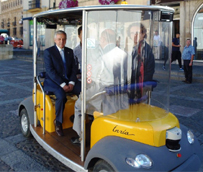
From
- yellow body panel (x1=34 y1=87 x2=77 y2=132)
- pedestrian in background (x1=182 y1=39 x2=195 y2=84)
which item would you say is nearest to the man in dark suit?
yellow body panel (x1=34 y1=87 x2=77 y2=132)

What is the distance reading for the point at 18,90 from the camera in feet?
26.9

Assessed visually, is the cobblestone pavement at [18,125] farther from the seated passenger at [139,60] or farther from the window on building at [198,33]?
the window on building at [198,33]

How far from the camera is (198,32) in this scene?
601 inches

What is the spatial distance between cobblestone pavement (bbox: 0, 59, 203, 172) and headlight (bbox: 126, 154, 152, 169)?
1.26 metres

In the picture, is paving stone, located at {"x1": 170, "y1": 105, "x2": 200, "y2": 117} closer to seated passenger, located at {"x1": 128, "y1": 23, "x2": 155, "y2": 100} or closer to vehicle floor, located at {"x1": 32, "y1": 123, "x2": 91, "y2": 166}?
vehicle floor, located at {"x1": 32, "y1": 123, "x2": 91, "y2": 166}

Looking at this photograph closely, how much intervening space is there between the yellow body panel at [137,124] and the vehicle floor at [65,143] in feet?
0.92

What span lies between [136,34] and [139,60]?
0.86 feet

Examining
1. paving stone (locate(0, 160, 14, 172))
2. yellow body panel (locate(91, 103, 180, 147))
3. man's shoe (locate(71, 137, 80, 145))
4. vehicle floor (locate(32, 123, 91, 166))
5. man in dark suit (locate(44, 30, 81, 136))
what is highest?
man in dark suit (locate(44, 30, 81, 136))

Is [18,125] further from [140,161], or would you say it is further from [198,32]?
[198,32]

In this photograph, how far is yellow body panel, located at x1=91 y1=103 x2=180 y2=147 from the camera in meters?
2.43

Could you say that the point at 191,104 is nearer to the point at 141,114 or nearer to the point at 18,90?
the point at 141,114

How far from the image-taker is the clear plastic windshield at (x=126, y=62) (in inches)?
98.8

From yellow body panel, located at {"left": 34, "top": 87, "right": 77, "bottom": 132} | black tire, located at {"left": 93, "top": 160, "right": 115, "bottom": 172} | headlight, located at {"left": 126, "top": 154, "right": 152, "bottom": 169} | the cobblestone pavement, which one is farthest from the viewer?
yellow body panel, located at {"left": 34, "top": 87, "right": 77, "bottom": 132}

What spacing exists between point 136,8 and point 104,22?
0.37m
